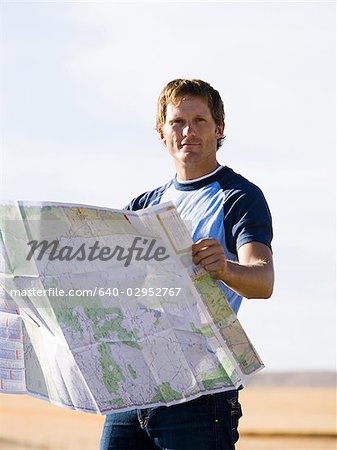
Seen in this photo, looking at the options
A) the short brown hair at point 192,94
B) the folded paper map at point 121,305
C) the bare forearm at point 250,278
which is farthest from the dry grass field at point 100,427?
the bare forearm at point 250,278

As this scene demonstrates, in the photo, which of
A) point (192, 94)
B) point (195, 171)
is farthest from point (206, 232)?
point (192, 94)

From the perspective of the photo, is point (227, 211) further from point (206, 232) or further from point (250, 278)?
point (250, 278)

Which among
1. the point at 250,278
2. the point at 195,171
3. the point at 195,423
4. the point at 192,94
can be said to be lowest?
the point at 195,423

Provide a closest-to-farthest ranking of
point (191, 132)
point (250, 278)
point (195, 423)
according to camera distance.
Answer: point (250, 278) → point (195, 423) → point (191, 132)

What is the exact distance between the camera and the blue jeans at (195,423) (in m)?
3.22

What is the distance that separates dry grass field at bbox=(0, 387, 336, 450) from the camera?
17.1 meters

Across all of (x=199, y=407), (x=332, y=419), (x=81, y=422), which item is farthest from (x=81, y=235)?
(x=332, y=419)

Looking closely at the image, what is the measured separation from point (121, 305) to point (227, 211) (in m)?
0.43

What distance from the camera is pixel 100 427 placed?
21.3m

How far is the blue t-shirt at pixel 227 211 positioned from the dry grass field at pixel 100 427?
485 inches

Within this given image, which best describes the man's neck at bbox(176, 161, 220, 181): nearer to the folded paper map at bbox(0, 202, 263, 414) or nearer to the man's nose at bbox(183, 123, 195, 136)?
the man's nose at bbox(183, 123, 195, 136)

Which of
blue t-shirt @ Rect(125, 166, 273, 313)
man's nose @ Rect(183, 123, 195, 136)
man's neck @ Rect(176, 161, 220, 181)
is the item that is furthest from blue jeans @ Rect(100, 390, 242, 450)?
man's nose @ Rect(183, 123, 195, 136)

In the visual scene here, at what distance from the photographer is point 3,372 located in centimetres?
338

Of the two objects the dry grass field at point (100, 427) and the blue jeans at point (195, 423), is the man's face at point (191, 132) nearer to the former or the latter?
the blue jeans at point (195, 423)
